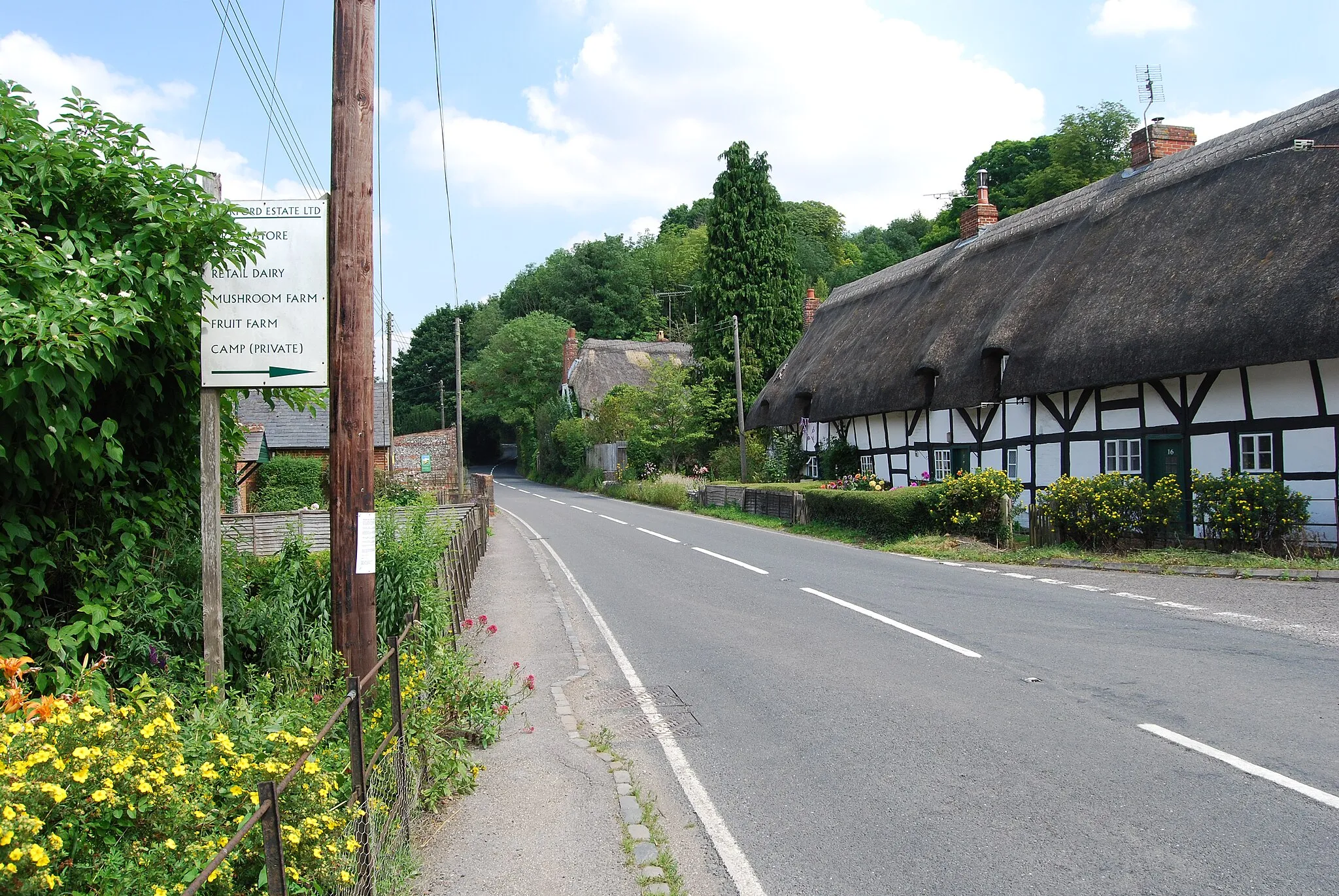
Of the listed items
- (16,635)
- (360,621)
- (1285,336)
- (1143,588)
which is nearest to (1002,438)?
(1285,336)

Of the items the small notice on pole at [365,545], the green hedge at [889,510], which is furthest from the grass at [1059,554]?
the small notice on pole at [365,545]

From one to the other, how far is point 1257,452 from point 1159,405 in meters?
1.98

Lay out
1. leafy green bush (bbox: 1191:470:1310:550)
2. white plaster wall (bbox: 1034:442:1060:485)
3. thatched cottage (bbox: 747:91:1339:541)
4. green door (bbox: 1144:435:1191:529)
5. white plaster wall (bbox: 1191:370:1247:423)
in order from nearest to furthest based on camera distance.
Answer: leafy green bush (bbox: 1191:470:1310:550) < thatched cottage (bbox: 747:91:1339:541) < white plaster wall (bbox: 1191:370:1247:423) < green door (bbox: 1144:435:1191:529) < white plaster wall (bbox: 1034:442:1060:485)

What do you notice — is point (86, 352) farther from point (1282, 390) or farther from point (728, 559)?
point (1282, 390)

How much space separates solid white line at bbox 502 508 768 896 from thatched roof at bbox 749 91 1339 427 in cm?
1180

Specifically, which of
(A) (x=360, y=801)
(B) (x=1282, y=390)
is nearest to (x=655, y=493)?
(B) (x=1282, y=390)

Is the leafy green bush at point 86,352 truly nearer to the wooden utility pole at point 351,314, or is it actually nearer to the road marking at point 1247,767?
the wooden utility pole at point 351,314

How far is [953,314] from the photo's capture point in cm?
2319

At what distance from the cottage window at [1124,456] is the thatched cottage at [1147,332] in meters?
0.03

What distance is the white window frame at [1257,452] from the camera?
15.2 metres

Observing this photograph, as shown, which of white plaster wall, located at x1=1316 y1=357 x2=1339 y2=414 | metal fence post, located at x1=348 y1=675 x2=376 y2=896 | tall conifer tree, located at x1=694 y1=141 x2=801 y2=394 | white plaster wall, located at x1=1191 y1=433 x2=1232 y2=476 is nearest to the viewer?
metal fence post, located at x1=348 y1=675 x2=376 y2=896

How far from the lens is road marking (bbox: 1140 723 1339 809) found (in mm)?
4910

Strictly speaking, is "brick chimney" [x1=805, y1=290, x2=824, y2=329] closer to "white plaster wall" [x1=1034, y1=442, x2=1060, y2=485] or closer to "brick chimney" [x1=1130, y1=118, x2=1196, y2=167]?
"brick chimney" [x1=1130, y1=118, x2=1196, y2=167]

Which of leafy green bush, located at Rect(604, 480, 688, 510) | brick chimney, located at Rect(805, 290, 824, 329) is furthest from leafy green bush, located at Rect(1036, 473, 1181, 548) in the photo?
brick chimney, located at Rect(805, 290, 824, 329)
